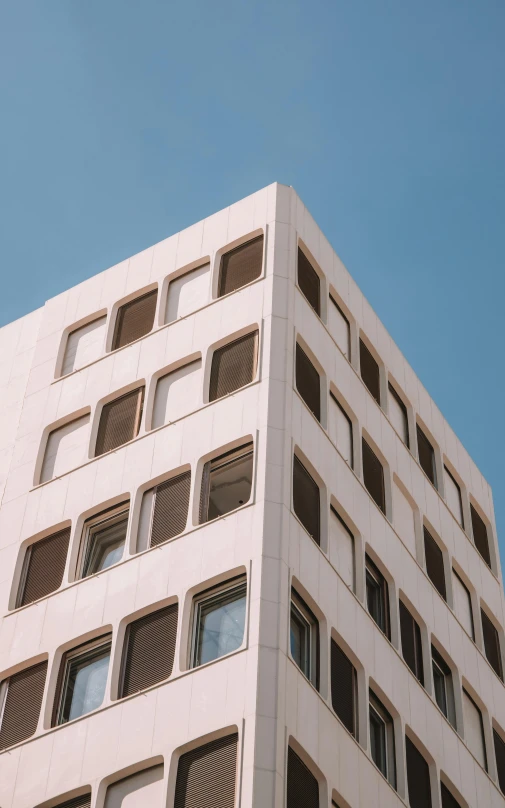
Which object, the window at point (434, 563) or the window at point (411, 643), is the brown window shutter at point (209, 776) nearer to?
the window at point (411, 643)

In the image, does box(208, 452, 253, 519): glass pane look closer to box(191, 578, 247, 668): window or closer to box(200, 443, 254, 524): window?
box(200, 443, 254, 524): window

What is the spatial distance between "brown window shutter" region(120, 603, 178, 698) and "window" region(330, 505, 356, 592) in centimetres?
448

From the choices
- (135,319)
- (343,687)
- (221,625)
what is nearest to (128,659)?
(221,625)

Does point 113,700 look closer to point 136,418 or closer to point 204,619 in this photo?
point 204,619

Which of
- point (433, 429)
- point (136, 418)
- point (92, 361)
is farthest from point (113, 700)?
point (433, 429)

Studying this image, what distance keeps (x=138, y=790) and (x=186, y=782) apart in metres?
1.14

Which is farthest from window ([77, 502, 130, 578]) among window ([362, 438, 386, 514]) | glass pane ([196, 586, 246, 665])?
window ([362, 438, 386, 514])

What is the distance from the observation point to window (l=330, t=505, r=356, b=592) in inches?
1273

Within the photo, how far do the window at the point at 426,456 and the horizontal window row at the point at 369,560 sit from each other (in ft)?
8.35

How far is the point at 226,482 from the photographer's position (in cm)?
3130

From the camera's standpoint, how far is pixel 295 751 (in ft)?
86.9

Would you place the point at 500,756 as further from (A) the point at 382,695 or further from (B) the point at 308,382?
(B) the point at 308,382

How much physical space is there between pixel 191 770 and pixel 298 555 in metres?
5.38

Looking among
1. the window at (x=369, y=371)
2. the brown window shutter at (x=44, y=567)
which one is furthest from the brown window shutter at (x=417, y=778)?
the window at (x=369, y=371)
